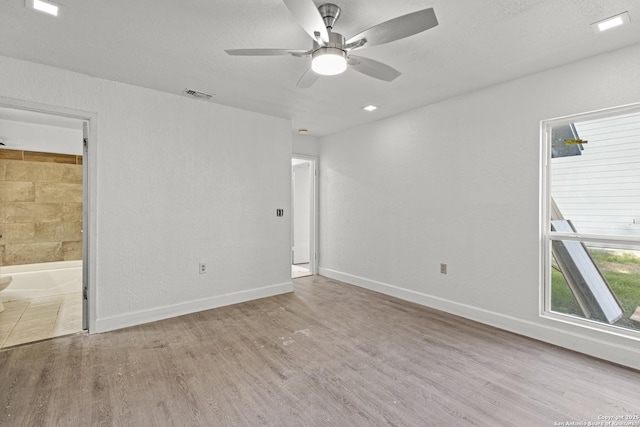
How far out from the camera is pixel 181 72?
9.44ft

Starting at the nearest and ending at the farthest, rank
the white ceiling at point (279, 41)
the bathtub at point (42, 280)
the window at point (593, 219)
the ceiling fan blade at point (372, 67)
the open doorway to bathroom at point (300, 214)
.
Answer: the white ceiling at point (279, 41)
the ceiling fan blade at point (372, 67)
the window at point (593, 219)
the bathtub at point (42, 280)
the open doorway to bathroom at point (300, 214)

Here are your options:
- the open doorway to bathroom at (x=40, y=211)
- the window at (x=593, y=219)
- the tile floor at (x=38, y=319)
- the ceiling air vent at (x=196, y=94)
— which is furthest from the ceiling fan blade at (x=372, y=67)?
the open doorway to bathroom at (x=40, y=211)

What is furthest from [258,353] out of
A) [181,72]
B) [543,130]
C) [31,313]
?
[543,130]

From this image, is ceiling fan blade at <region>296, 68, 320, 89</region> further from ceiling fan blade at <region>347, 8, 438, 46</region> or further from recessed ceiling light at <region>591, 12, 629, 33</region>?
recessed ceiling light at <region>591, 12, 629, 33</region>

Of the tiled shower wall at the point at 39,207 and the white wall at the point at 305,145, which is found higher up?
the white wall at the point at 305,145

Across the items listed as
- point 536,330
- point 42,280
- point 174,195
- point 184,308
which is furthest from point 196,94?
point 536,330

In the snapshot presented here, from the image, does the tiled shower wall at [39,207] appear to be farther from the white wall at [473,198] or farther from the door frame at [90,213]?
the white wall at [473,198]

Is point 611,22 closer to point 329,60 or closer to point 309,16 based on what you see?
point 329,60

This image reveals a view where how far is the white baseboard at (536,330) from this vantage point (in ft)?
7.86

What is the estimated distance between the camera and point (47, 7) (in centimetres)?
195

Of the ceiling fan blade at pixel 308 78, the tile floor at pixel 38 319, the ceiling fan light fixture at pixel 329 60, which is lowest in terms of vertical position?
the tile floor at pixel 38 319

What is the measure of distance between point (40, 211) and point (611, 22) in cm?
773

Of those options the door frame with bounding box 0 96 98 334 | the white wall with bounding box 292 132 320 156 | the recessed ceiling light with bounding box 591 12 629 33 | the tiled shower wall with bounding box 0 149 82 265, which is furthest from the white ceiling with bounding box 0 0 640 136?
the tiled shower wall with bounding box 0 149 82 265

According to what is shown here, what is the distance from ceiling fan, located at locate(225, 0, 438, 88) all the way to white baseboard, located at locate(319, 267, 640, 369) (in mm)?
2564
